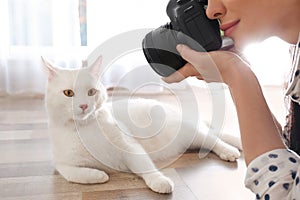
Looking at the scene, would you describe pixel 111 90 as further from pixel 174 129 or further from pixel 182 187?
pixel 182 187

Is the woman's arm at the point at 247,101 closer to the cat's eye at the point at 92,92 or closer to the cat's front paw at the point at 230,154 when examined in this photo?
the cat's eye at the point at 92,92

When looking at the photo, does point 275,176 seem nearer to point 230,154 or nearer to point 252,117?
point 252,117

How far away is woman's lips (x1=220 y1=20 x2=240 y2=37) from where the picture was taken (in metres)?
0.52

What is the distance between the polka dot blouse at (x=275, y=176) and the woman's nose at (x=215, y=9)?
22 cm

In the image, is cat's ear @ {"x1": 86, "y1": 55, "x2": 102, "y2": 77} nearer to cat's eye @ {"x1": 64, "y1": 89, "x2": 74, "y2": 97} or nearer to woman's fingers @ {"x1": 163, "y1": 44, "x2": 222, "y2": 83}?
cat's eye @ {"x1": 64, "y1": 89, "x2": 74, "y2": 97}

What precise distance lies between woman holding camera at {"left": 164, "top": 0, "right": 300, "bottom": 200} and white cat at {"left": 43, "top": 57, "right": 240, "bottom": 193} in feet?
1.33

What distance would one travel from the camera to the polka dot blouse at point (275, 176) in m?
0.44

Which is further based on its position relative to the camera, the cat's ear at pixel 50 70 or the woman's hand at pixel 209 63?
the cat's ear at pixel 50 70

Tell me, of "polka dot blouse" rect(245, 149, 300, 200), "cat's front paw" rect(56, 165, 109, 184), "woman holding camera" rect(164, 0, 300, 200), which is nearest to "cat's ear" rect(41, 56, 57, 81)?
"cat's front paw" rect(56, 165, 109, 184)

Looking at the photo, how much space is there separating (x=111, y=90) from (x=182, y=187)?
0.98 meters

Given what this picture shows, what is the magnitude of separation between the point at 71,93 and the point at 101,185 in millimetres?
253

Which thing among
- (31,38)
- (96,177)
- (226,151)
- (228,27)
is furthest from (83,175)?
(31,38)

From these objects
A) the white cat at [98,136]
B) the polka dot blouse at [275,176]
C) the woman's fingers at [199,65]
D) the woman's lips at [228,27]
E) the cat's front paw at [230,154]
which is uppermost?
the woman's lips at [228,27]

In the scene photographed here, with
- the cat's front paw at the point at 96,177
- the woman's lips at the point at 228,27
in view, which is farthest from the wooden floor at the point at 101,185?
the woman's lips at the point at 228,27
